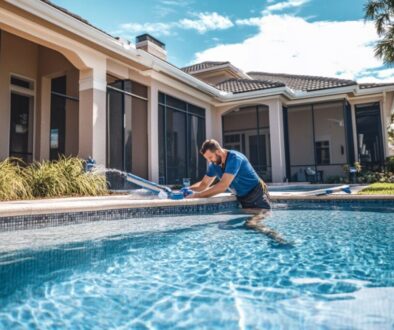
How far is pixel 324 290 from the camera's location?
6.80 feet

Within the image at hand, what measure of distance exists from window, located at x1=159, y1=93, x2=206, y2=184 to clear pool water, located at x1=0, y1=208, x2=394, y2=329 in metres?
6.73

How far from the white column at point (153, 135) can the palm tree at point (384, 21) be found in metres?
9.52

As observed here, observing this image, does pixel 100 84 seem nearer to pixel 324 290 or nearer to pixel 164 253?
pixel 164 253

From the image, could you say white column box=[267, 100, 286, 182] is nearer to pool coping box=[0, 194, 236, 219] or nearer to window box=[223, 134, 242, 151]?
window box=[223, 134, 242, 151]

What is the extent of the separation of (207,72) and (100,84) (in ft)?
30.8

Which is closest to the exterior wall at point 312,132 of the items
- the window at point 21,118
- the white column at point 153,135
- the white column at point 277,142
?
the white column at point 277,142

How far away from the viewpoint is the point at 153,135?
10.1 m

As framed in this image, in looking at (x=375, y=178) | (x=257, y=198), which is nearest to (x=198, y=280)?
(x=257, y=198)

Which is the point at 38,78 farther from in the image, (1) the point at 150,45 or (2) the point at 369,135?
(2) the point at 369,135

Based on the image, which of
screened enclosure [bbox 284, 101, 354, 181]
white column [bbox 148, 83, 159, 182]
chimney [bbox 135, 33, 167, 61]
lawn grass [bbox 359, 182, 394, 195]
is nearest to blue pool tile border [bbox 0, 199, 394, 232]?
lawn grass [bbox 359, 182, 394, 195]

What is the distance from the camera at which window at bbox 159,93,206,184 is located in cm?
1075

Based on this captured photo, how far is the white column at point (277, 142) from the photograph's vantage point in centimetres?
1283

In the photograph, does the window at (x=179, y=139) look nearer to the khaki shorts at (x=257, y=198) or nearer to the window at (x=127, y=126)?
the window at (x=127, y=126)

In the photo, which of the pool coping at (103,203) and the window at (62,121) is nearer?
the pool coping at (103,203)
